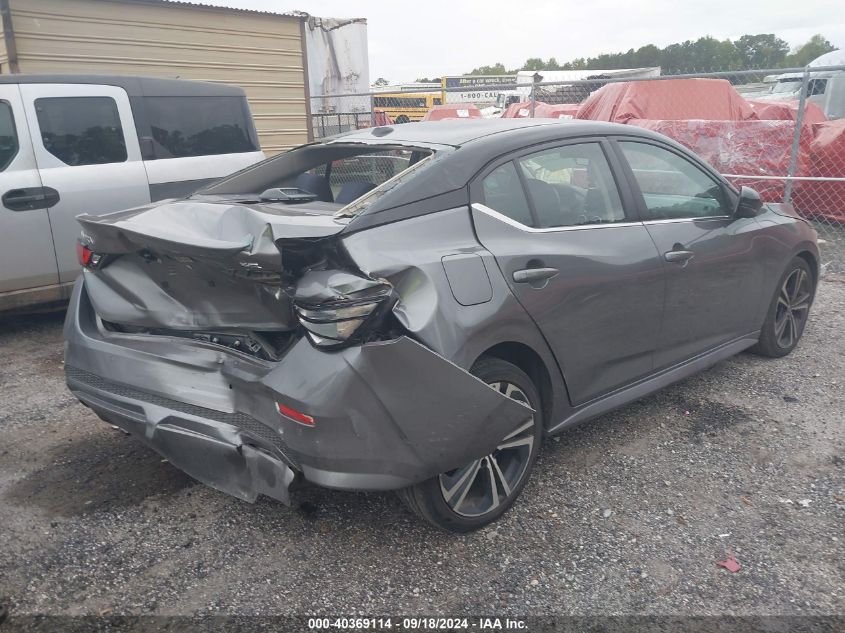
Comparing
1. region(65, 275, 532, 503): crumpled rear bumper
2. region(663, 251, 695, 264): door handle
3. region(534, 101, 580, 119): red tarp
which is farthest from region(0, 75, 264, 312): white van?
region(534, 101, 580, 119): red tarp

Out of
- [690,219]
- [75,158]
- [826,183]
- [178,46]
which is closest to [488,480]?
[690,219]

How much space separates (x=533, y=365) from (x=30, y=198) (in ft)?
13.1

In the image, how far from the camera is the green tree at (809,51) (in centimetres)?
5145

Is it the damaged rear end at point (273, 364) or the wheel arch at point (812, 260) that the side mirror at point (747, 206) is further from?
the damaged rear end at point (273, 364)

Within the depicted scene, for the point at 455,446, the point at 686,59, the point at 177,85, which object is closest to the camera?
the point at 455,446

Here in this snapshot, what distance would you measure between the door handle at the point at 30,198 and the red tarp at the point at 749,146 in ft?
23.6

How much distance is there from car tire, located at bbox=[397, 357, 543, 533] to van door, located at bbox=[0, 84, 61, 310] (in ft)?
12.5

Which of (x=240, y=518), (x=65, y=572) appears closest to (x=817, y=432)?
(x=240, y=518)

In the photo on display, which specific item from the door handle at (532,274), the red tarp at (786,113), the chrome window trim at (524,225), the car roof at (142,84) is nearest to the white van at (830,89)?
the red tarp at (786,113)

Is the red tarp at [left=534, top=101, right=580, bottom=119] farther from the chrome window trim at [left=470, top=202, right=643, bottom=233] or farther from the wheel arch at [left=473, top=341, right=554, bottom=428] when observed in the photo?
the wheel arch at [left=473, top=341, right=554, bottom=428]

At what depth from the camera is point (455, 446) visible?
8.55 feet

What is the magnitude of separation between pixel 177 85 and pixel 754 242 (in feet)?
15.4

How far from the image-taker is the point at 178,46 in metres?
9.72

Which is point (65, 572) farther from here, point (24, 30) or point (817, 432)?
point (24, 30)
